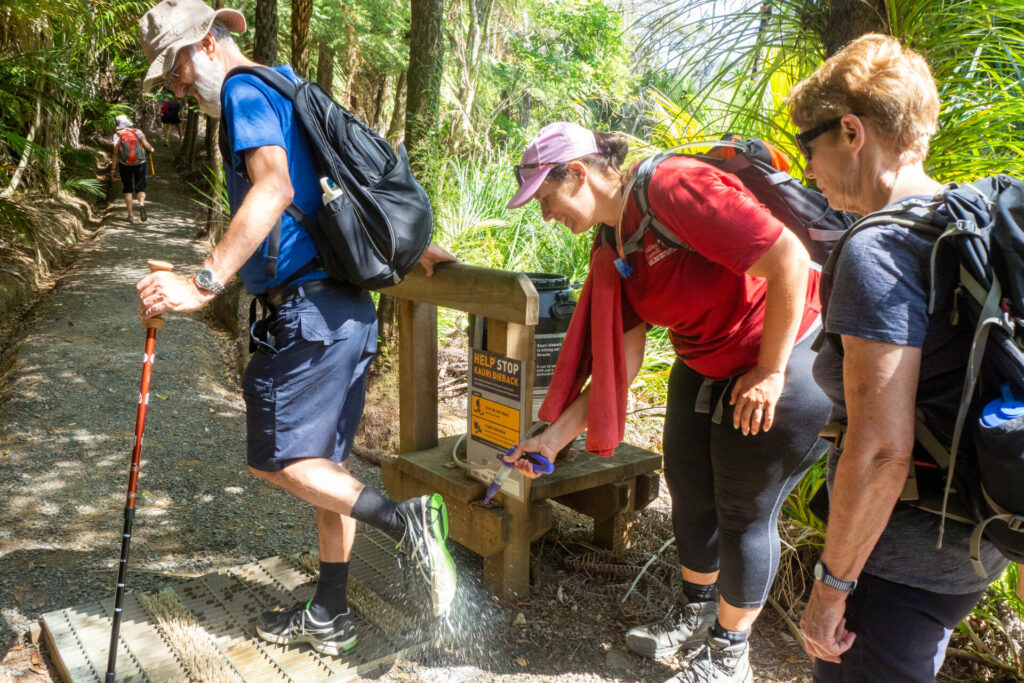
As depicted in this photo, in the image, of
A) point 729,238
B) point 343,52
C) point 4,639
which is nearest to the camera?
point 729,238

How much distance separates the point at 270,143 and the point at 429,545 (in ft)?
4.72

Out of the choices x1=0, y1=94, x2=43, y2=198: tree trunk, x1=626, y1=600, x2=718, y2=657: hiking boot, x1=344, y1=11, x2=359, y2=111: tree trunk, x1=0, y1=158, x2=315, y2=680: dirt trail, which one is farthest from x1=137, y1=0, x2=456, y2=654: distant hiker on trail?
x1=344, y1=11, x2=359, y2=111: tree trunk

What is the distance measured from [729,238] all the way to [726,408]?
58cm

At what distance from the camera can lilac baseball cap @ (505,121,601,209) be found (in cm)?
240

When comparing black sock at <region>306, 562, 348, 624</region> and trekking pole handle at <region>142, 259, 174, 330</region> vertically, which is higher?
trekking pole handle at <region>142, 259, 174, 330</region>

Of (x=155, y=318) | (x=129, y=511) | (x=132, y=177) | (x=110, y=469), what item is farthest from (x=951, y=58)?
(x=132, y=177)

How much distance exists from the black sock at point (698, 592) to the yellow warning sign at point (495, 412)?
90cm

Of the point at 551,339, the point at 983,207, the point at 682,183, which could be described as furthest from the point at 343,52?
the point at 983,207

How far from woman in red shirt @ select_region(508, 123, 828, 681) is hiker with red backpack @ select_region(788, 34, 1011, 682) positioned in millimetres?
532

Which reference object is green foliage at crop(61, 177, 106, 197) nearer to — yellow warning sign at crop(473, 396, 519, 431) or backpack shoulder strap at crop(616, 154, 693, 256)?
yellow warning sign at crop(473, 396, 519, 431)

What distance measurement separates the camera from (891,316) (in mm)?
1363

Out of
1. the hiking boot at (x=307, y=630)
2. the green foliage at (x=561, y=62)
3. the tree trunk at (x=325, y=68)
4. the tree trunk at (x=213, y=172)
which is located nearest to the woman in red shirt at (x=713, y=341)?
the hiking boot at (x=307, y=630)

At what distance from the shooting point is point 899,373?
137 centimetres

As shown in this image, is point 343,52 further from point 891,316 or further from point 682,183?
point 891,316
